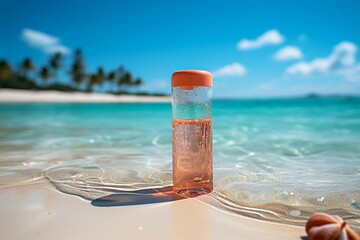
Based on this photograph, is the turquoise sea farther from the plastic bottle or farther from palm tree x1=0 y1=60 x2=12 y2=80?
palm tree x1=0 y1=60 x2=12 y2=80

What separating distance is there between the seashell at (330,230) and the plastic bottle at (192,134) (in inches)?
30.6

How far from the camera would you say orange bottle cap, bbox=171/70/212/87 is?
1670 millimetres

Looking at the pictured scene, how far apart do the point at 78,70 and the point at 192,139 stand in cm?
5855

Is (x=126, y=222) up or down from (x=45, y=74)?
down

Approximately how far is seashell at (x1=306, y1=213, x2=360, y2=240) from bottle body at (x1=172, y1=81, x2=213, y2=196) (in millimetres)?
776

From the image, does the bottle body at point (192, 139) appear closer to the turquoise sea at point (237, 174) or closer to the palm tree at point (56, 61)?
the turquoise sea at point (237, 174)

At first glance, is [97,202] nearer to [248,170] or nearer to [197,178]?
[197,178]

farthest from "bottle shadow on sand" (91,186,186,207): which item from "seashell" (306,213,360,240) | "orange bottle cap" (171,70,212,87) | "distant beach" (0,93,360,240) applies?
"seashell" (306,213,360,240)

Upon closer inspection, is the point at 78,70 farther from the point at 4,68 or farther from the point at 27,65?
the point at 4,68

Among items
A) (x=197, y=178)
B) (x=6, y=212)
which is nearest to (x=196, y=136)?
(x=197, y=178)

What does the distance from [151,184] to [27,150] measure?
234cm

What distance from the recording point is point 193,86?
170cm

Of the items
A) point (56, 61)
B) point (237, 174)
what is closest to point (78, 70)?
point (56, 61)

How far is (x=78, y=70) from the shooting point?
55438mm
